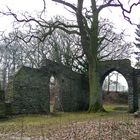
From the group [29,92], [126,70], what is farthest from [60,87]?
[126,70]

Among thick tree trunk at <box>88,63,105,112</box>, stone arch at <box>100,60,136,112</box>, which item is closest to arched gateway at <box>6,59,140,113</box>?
stone arch at <box>100,60,136,112</box>

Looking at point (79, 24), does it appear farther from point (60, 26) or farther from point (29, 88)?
point (29, 88)

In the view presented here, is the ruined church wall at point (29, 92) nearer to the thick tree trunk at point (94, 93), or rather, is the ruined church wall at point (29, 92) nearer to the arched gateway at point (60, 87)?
the arched gateway at point (60, 87)

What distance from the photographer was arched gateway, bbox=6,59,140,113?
24480 mm

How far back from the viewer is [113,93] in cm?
5288

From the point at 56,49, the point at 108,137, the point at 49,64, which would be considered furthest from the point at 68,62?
the point at 108,137

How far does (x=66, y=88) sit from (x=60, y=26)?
18.5 ft

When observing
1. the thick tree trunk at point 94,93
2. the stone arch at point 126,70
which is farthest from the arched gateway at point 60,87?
the thick tree trunk at point 94,93

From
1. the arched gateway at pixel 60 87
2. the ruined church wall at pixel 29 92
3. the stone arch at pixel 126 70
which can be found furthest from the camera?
the stone arch at pixel 126 70

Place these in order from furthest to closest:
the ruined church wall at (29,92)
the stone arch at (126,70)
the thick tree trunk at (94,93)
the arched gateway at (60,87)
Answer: the stone arch at (126,70)
the thick tree trunk at (94,93)
the arched gateway at (60,87)
the ruined church wall at (29,92)

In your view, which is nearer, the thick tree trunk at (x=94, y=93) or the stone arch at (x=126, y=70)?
the thick tree trunk at (x=94, y=93)

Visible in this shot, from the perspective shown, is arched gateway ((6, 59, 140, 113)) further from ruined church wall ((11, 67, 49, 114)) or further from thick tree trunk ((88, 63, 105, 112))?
thick tree trunk ((88, 63, 105, 112))

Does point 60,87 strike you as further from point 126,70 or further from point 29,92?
point 126,70

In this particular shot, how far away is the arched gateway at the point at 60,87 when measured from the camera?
80.3 ft
